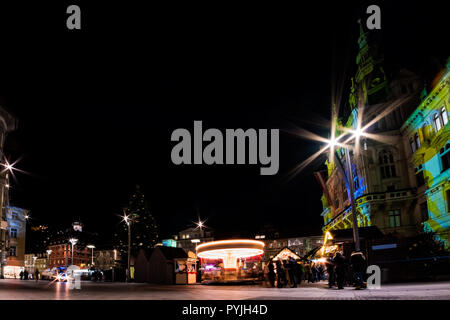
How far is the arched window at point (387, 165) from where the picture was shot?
43.8m

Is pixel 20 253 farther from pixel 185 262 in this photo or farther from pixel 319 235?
pixel 319 235

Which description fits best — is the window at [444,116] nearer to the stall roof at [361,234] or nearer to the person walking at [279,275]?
the stall roof at [361,234]

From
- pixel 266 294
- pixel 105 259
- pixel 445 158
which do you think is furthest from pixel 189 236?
pixel 266 294

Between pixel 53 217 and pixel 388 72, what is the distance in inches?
2672

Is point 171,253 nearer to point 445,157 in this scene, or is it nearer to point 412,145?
point 445,157

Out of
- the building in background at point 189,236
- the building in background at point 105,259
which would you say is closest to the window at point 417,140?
the building in background at point 189,236

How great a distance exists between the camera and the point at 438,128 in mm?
34062

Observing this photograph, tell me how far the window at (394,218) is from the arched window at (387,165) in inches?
166

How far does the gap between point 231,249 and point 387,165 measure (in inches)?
1035

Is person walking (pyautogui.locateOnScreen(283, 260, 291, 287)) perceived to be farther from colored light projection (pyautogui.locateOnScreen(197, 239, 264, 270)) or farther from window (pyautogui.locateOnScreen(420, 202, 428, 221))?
window (pyautogui.locateOnScreen(420, 202, 428, 221))

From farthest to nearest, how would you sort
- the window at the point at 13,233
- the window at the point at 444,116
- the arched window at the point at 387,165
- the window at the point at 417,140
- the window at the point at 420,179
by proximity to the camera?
the window at the point at 13,233 → the arched window at the point at 387,165 → the window at the point at 420,179 → the window at the point at 417,140 → the window at the point at 444,116

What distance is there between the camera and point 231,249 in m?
27.0

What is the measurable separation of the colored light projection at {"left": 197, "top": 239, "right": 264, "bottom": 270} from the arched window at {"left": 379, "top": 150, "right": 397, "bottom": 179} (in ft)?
72.5
